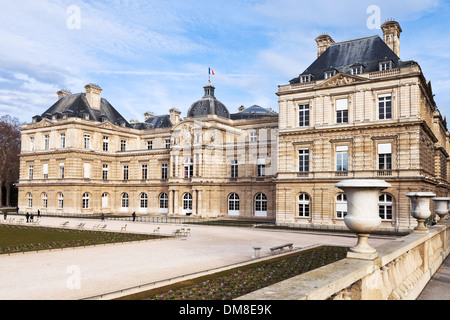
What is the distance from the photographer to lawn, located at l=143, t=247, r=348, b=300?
1217cm

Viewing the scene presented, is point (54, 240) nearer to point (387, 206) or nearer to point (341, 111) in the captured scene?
point (341, 111)

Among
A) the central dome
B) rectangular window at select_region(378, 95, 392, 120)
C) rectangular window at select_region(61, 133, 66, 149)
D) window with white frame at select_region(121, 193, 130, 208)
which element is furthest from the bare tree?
rectangular window at select_region(378, 95, 392, 120)

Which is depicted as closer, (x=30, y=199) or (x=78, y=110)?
(x=78, y=110)

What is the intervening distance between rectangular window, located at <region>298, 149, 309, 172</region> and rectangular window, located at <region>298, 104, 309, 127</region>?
265 centimetres

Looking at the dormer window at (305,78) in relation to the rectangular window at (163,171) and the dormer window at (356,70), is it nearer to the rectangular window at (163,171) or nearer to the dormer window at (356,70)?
the dormer window at (356,70)

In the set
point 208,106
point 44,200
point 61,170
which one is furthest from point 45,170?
point 208,106

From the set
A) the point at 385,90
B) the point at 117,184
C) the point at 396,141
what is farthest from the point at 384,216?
the point at 117,184

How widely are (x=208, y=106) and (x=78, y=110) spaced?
66.8 ft

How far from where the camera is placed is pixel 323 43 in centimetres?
4409

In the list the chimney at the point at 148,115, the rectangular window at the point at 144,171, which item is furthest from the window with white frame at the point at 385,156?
the chimney at the point at 148,115

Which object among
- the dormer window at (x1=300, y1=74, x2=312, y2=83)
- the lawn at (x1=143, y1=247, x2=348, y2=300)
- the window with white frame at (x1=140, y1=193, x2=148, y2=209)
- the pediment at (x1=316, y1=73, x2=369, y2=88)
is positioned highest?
the dormer window at (x1=300, y1=74, x2=312, y2=83)

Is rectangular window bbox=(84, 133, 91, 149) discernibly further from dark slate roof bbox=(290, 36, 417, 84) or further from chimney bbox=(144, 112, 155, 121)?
dark slate roof bbox=(290, 36, 417, 84)

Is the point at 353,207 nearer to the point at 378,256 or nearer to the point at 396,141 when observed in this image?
the point at 378,256

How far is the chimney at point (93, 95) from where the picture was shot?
204 ft
